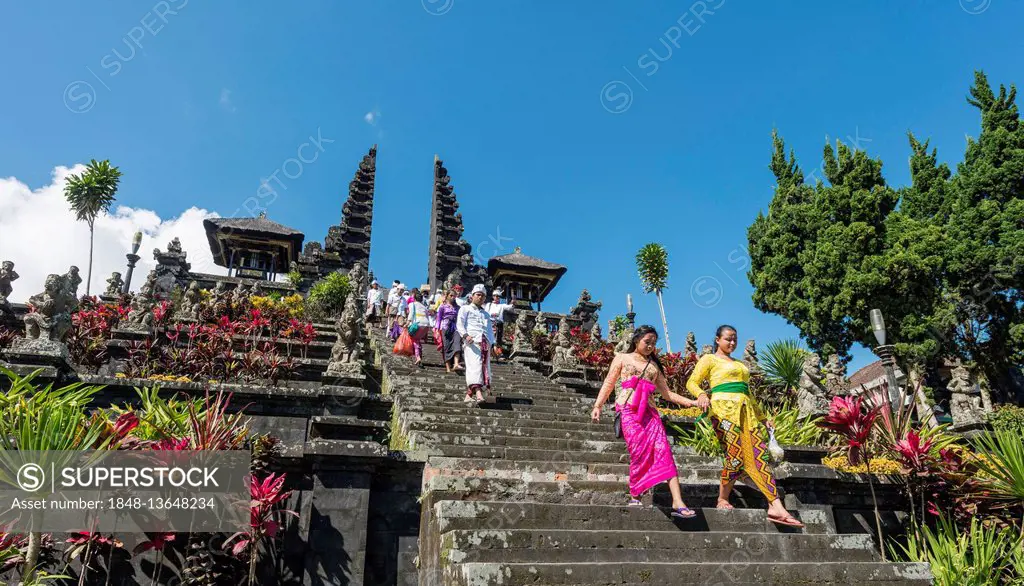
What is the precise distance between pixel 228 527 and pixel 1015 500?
7553 mm

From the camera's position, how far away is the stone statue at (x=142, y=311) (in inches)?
412

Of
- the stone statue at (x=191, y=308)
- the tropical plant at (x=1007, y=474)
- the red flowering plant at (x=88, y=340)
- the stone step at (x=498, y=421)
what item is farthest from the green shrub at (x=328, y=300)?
the tropical plant at (x=1007, y=474)

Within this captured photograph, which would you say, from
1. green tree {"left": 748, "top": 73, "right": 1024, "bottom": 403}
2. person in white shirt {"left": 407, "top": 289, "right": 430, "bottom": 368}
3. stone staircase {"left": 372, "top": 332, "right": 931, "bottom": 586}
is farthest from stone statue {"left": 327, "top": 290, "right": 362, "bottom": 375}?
green tree {"left": 748, "top": 73, "right": 1024, "bottom": 403}

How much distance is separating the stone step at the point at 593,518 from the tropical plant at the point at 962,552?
4.54 feet

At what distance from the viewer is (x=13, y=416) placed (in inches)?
169

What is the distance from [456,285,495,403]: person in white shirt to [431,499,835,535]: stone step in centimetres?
327

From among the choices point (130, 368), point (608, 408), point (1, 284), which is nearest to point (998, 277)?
point (608, 408)

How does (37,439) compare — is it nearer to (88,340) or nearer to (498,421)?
(498,421)

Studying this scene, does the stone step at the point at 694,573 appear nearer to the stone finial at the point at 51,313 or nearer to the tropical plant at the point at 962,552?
the tropical plant at the point at 962,552

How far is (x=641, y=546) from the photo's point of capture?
4137 mm

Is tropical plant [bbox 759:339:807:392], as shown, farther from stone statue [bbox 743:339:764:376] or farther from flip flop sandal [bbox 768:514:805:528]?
flip flop sandal [bbox 768:514:805:528]

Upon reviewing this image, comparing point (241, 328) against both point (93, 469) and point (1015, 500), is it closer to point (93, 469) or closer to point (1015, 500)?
point (93, 469)

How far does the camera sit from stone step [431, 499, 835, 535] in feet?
13.8

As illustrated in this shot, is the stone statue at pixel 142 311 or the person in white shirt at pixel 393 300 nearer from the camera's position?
the stone statue at pixel 142 311
